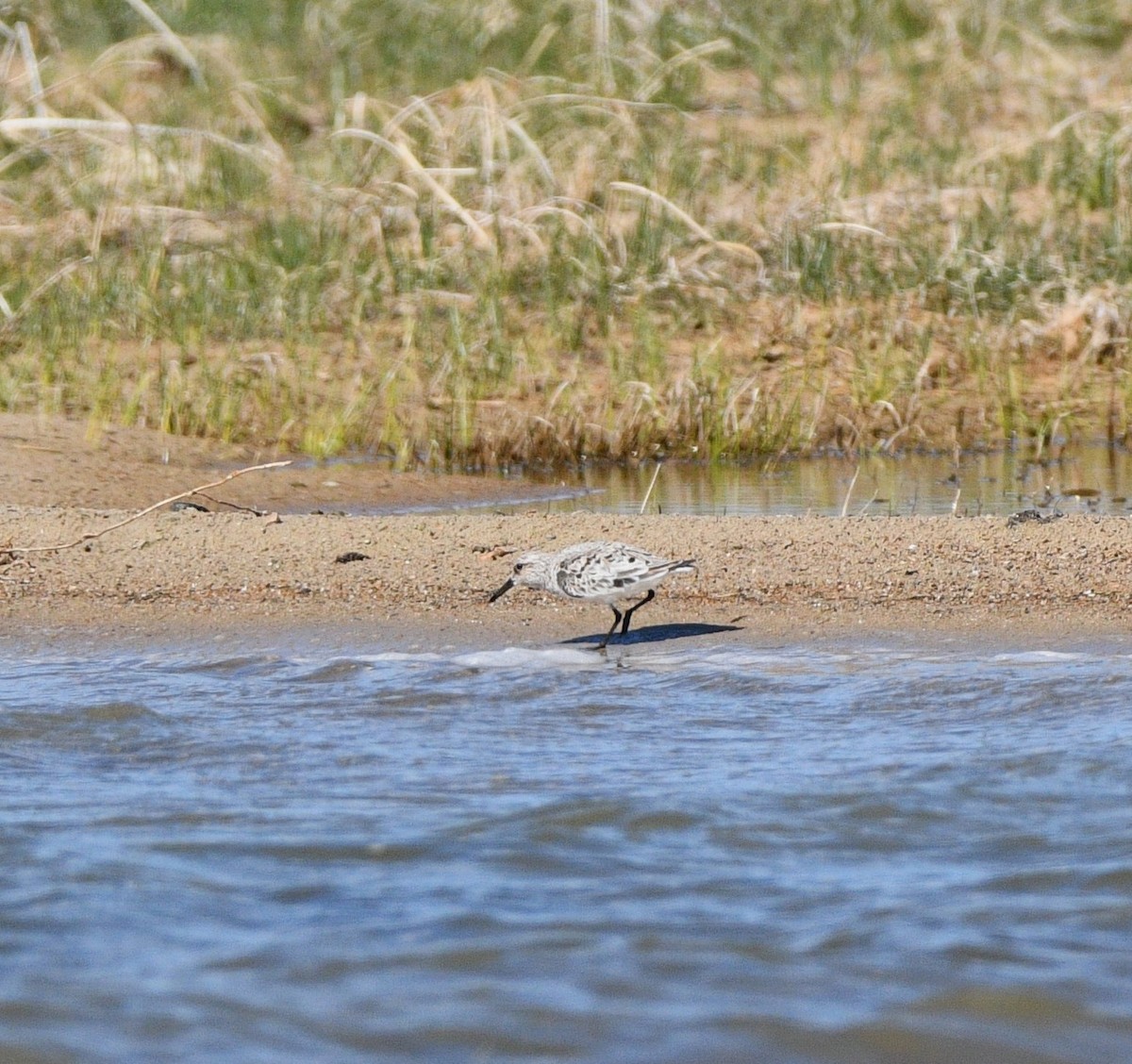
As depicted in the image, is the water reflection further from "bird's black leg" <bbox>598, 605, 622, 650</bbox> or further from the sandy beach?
"bird's black leg" <bbox>598, 605, 622, 650</bbox>

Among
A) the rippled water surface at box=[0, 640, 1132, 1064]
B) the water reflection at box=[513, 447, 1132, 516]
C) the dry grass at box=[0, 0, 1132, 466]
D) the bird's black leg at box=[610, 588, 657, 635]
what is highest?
the dry grass at box=[0, 0, 1132, 466]

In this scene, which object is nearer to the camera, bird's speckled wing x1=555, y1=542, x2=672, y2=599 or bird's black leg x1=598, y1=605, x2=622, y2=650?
bird's speckled wing x1=555, y1=542, x2=672, y2=599

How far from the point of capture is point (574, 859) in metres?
4.57

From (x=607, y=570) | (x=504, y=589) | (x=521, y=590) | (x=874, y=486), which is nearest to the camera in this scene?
(x=607, y=570)

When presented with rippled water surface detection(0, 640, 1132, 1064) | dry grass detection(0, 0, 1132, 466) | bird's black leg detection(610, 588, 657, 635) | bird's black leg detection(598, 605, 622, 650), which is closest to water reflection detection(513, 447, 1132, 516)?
dry grass detection(0, 0, 1132, 466)

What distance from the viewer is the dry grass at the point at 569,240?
455 inches

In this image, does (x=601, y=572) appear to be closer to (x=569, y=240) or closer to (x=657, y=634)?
(x=657, y=634)

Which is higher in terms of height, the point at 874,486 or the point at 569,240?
the point at 569,240

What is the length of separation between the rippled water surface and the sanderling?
0.26 metres

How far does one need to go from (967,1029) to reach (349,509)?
6540 millimetres

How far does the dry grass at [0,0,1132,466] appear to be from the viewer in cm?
1155

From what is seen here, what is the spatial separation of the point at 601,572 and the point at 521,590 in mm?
1067

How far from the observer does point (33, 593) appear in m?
7.66

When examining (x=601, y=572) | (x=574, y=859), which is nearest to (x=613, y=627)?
(x=601, y=572)
